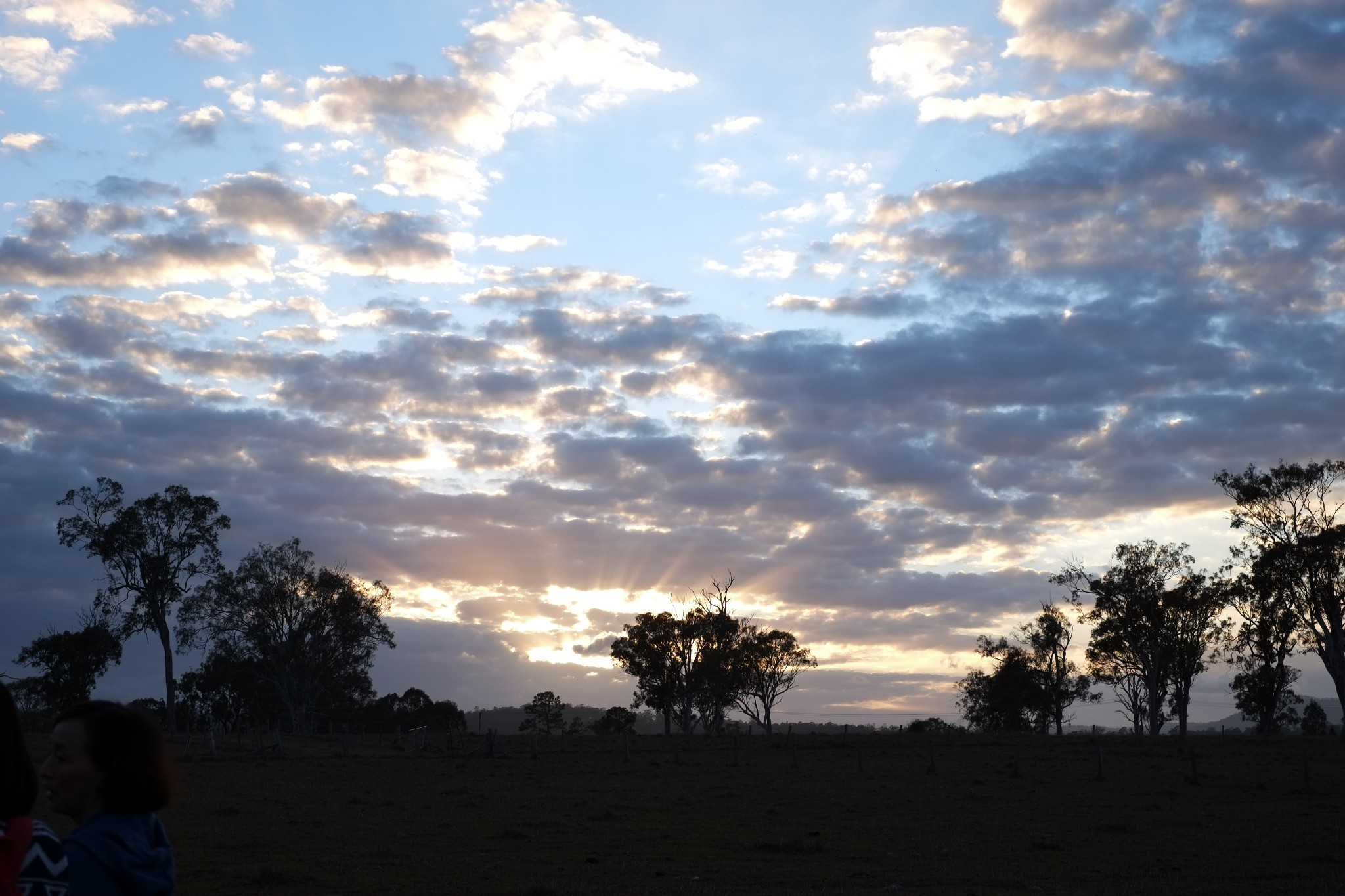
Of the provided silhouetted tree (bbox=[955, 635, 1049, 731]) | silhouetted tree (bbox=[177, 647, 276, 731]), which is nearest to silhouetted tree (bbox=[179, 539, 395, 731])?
silhouetted tree (bbox=[177, 647, 276, 731])

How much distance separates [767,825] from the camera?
2886 centimetres

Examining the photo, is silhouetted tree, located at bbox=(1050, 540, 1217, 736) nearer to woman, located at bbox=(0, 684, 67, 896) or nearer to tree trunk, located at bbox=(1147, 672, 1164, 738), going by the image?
tree trunk, located at bbox=(1147, 672, 1164, 738)

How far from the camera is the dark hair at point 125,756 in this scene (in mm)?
4086

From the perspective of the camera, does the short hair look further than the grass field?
No

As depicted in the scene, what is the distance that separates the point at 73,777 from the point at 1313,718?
358ft

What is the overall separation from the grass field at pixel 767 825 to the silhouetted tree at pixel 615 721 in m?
52.2

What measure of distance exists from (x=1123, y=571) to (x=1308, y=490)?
15808 millimetres

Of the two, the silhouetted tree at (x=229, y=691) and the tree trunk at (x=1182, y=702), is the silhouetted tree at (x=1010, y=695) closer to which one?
the tree trunk at (x=1182, y=702)

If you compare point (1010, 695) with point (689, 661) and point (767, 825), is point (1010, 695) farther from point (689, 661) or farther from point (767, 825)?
point (767, 825)

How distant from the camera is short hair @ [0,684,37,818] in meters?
3.74

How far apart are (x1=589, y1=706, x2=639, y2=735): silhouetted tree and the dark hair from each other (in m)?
104

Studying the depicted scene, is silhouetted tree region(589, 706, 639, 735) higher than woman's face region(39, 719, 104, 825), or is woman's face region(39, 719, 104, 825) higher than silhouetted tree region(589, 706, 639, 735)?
woman's face region(39, 719, 104, 825)

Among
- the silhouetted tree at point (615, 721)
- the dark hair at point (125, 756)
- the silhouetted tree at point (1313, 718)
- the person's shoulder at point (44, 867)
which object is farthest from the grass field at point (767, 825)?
the silhouetted tree at point (615, 721)

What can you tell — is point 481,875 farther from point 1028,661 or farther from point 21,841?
point 1028,661
